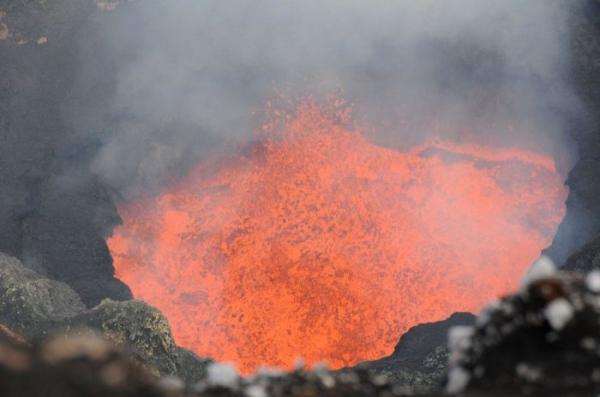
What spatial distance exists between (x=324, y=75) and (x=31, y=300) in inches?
476

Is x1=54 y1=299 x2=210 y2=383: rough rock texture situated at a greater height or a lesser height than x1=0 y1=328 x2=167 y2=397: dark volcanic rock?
greater

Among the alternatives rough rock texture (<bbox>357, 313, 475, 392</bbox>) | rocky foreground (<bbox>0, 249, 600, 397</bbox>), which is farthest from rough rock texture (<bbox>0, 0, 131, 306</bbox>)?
rocky foreground (<bbox>0, 249, 600, 397</bbox>)

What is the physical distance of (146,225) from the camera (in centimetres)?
1961

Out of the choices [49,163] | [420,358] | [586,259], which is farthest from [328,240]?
[49,163]

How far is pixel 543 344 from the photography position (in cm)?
362

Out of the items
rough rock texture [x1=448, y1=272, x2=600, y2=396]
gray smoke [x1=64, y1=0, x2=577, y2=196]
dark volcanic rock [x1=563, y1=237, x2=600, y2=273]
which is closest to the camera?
rough rock texture [x1=448, y1=272, x2=600, y2=396]

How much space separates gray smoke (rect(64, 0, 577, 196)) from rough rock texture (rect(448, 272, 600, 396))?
1705cm

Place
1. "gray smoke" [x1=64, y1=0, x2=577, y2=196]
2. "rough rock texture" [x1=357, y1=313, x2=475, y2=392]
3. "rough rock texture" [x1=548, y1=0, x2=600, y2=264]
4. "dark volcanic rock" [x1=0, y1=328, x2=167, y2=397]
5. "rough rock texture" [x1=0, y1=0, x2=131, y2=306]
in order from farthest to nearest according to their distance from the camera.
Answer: "gray smoke" [x1=64, y1=0, x2=577, y2=196]
"rough rock texture" [x1=0, y1=0, x2=131, y2=306]
"rough rock texture" [x1=548, y1=0, x2=600, y2=264]
"rough rock texture" [x1=357, y1=313, x2=475, y2=392]
"dark volcanic rock" [x1=0, y1=328, x2=167, y2=397]

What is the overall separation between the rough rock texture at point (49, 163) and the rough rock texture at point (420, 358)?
7560 millimetres

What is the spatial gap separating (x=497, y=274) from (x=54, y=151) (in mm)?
14651

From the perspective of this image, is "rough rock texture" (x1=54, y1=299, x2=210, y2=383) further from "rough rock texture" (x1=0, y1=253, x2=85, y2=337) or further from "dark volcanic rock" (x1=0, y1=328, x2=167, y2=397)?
"dark volcanic rock" (x1=0, y1=328, x2=167, y2=397)

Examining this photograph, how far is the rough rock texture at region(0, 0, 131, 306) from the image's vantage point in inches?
695

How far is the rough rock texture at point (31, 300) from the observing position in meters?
14.6

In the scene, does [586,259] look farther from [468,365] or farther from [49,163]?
[49,163]
